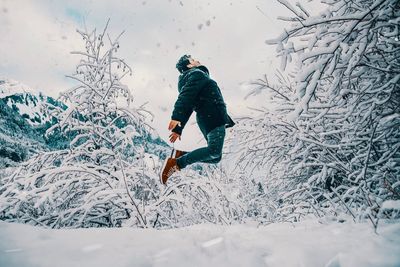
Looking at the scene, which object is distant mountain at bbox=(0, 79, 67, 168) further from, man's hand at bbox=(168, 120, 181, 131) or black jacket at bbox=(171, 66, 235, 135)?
black jacket at bbox=(171, 66, 235, 135)

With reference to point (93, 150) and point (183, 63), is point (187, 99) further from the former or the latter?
point (93, 150)

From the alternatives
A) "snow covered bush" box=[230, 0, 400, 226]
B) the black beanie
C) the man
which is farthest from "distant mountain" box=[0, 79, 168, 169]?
"snow covered bush" box=[230, 0, 400, 226]

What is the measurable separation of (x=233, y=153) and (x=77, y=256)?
354 cm

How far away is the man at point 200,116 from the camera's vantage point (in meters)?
3.35

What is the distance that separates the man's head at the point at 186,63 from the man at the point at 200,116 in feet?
0.53

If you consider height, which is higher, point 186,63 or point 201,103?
point 186,63

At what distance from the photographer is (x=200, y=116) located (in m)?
3.53

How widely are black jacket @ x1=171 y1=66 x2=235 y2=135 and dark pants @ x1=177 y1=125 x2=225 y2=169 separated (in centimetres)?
8

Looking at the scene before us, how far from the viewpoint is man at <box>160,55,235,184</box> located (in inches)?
132

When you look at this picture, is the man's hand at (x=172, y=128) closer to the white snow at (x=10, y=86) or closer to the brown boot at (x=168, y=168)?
the brown boot at (x=168, y=168)

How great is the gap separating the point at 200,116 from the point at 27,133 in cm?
9989

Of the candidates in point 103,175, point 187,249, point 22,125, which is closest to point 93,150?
point 103,175

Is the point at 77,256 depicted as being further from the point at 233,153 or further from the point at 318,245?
the point at 233,153

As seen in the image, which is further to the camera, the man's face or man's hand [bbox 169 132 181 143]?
the man's face
